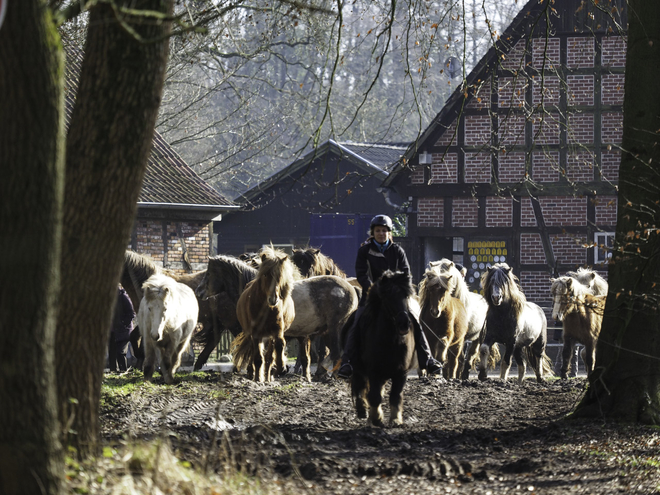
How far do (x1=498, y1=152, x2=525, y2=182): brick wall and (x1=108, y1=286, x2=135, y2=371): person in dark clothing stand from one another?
498 inches

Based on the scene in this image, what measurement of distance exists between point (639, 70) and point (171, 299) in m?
6.94

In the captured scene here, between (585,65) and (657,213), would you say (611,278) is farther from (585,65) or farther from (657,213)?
(585,65)

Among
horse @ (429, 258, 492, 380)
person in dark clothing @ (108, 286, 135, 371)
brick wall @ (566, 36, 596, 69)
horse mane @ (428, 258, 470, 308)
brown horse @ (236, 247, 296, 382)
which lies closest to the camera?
brown horse @ (236, 247, 296, 382)

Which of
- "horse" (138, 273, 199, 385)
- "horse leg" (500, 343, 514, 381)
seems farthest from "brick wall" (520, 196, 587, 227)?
"horse" (138, 273, 199, 385)

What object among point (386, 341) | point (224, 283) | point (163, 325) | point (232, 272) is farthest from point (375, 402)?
point (224, 283)

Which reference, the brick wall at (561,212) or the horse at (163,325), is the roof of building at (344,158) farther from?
the horse at (163,325)

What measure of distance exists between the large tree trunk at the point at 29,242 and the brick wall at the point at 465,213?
2185 centimetres

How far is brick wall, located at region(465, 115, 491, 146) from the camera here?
83.4ft

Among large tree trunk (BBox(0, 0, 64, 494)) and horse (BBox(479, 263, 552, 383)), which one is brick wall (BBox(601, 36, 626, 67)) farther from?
large tree trunk (BBox(0, 0, 64, 494))

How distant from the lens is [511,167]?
83.9 ft

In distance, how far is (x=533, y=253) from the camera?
82.5ft

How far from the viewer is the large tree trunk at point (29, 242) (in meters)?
4.20

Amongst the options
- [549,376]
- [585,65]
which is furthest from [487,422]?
[585,65]

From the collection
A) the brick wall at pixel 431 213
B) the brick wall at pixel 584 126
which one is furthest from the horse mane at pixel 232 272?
the brick wall at pixel 584 126
